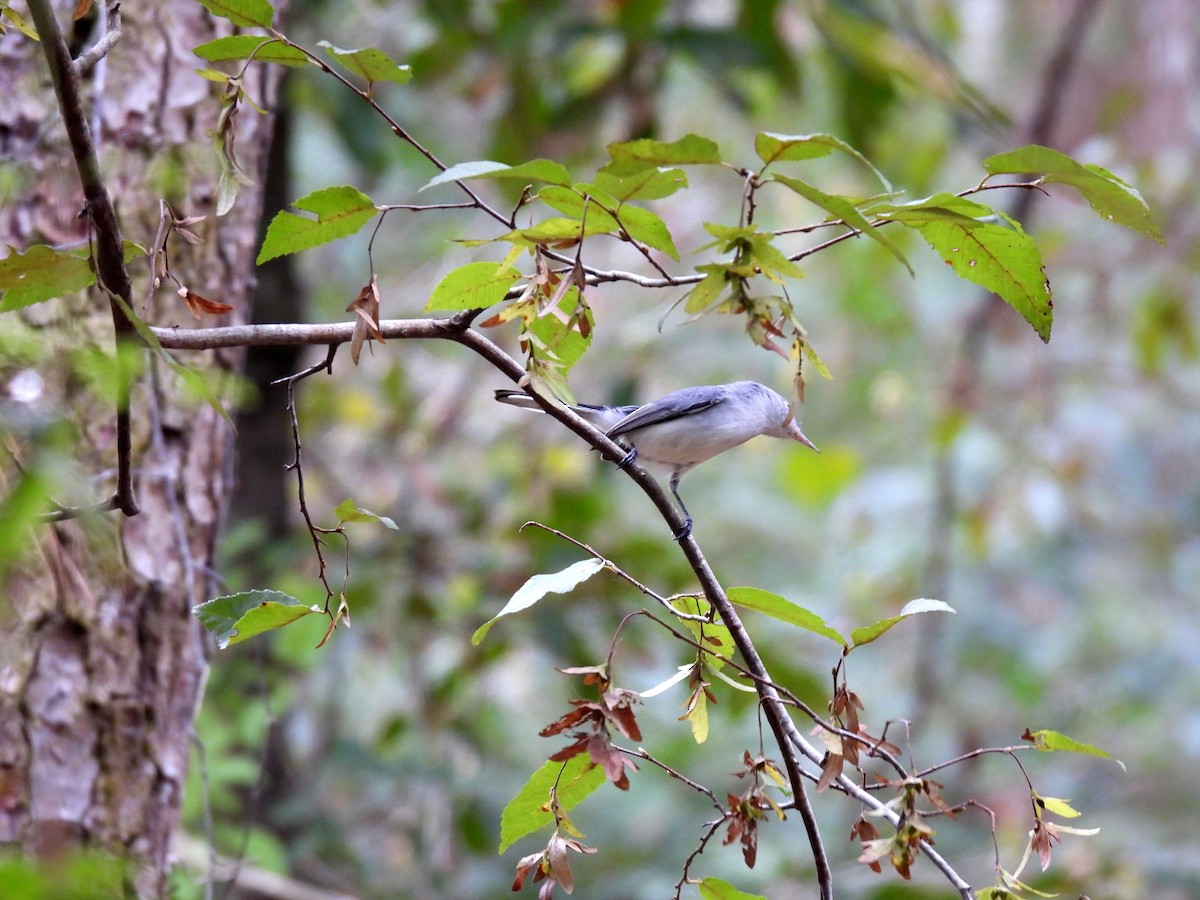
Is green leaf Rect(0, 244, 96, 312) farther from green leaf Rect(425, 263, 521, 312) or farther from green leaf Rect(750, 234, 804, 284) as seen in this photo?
green leaf Rect(750, 234, 804, 284)

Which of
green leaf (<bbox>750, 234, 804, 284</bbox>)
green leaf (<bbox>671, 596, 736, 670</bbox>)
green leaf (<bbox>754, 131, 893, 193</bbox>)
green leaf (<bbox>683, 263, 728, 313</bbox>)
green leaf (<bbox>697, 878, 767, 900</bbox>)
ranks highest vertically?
green leaf (<bbox>754, 131, 893, 193</bbox>)

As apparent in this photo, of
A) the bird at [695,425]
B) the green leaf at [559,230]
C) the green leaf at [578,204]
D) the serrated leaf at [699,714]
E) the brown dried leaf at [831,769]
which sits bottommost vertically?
the brown dried leaf at [831,769]

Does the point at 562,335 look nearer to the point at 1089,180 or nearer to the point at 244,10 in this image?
the point at 244,10

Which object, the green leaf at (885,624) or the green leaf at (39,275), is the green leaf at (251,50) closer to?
the green leaf at (39,275)

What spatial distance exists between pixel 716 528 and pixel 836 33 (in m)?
5.30

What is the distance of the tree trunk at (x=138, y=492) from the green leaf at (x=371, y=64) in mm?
980

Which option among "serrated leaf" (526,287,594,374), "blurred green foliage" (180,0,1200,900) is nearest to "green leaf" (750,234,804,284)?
"serrated leaf" (526,287,594,374)

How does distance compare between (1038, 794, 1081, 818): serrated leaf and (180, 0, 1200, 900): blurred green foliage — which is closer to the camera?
(1038, 794, 1081, 818): serrated leaf

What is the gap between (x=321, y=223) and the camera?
1.54 m

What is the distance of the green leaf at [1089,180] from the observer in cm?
138

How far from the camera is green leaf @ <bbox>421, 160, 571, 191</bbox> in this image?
1243 millimetres

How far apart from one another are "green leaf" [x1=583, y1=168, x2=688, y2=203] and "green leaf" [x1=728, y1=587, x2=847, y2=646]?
1.86 feet

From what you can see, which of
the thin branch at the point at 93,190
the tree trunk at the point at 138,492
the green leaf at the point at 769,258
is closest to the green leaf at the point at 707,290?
the green leaf at the point at 769,258

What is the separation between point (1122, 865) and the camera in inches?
210
